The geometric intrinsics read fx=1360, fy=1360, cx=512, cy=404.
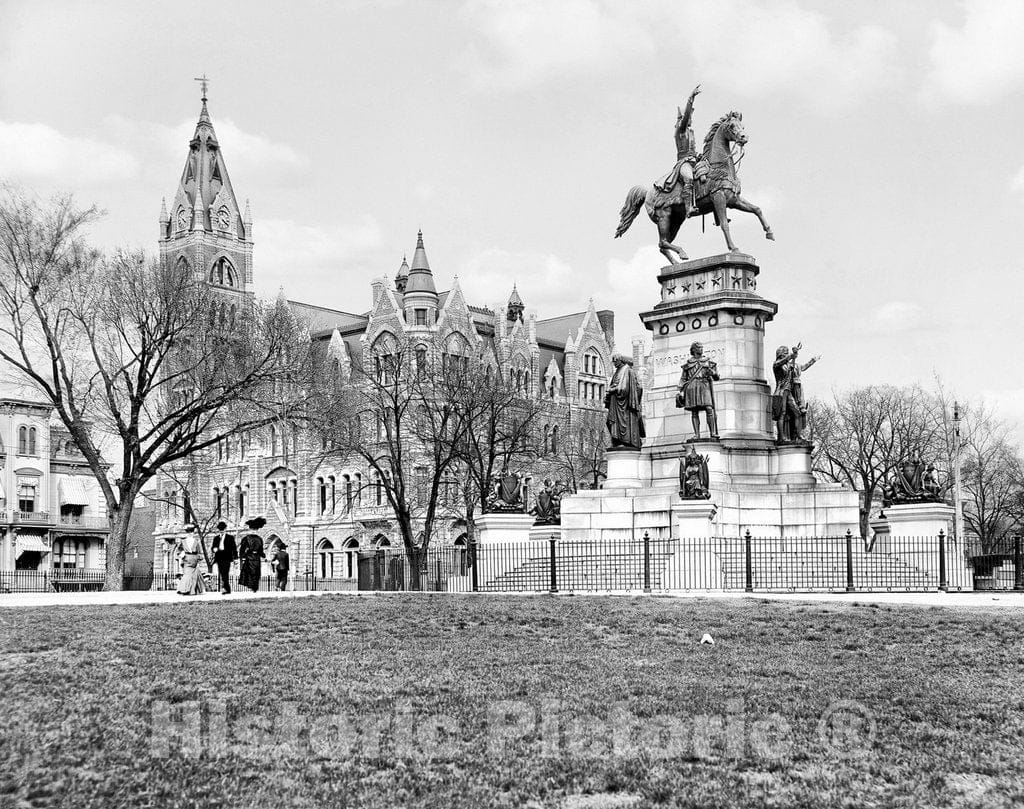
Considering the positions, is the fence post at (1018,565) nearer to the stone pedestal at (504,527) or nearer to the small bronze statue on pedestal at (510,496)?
the stone pedestal at (504,527)

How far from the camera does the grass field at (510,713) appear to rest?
10.3 m

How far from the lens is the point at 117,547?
40.6 meters

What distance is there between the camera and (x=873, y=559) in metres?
32.3

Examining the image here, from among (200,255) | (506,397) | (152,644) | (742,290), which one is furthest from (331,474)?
(152,644)

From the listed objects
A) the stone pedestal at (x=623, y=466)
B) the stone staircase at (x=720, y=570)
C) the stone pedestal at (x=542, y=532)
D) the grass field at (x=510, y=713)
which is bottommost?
the grass field at (x=510, y=713)

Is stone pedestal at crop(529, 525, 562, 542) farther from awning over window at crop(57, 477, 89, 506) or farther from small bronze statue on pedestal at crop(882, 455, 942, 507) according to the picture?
awning over window at crop(57, 477, 89, 506)

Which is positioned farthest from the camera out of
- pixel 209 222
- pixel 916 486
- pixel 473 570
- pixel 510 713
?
pixel 209 222

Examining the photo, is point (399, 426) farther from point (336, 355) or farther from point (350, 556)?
point (350, 556)

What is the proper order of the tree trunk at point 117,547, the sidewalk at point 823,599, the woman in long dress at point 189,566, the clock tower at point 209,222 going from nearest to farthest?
the sidewalk at point 823,599, the woman in long dress at point 189,566, the tree trunk at point 117,547, the clock tower at point 209,222

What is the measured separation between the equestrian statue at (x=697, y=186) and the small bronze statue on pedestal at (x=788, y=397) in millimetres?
3938

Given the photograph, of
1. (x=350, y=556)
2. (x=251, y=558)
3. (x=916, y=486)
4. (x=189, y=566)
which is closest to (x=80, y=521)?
(x=350, y=556)

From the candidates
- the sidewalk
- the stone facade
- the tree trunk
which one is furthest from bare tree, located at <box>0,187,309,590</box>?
the stone facade

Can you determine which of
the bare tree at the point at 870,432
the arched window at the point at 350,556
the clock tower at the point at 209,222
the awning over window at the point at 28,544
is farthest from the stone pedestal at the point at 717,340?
the clock tower at the point at 209,222

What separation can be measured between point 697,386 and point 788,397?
9.45 ft
